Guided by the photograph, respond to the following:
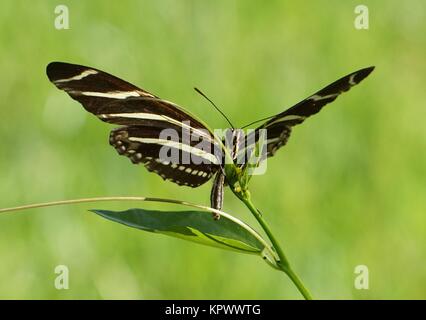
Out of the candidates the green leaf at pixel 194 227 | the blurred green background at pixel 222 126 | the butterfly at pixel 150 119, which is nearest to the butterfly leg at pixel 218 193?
the butterfly at pixel 150 119

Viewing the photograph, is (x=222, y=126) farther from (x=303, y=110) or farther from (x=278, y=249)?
(x=278, y=249)

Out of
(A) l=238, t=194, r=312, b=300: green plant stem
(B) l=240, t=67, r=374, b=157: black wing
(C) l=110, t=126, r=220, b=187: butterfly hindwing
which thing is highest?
(B) l=240, t=67, r=374, b=157: black wing

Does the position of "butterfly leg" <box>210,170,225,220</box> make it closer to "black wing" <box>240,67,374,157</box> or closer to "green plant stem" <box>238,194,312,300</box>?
"black wing" <box>240,67,374,157</box>

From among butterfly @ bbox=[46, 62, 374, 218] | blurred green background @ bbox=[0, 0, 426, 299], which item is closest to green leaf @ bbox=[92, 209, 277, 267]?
butterfly @ bbox=[46, 62, 374, 218]

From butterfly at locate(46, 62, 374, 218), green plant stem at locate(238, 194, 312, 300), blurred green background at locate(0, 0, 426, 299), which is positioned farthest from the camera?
blurred green background at locate(0, 0, 426, 299)

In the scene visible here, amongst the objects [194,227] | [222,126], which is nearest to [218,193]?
[194,227]

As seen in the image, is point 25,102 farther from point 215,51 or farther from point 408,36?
point 408,36

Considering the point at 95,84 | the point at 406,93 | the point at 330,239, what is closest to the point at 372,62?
the point at 406,93
